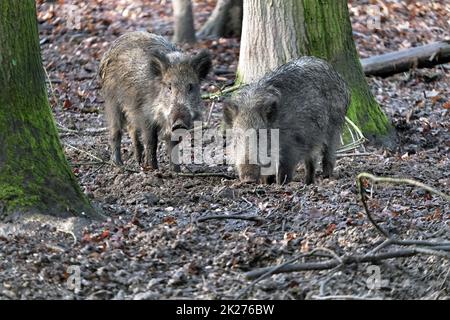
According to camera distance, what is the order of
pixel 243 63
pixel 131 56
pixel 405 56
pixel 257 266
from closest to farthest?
pixel 257 266
pixel 131 56
pixel 243 63
pixel 405 56

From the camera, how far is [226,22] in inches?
557

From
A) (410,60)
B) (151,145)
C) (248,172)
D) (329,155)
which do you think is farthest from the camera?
(410,60)

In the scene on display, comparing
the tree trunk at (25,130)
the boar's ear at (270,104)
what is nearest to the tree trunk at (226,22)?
the boar's ear at (270,104)

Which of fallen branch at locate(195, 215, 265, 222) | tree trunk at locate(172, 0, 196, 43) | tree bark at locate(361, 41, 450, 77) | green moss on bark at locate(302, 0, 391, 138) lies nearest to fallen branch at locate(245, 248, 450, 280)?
fallen branch at locate(195, 215, 265, 222)

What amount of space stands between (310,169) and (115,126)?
7.12 feet

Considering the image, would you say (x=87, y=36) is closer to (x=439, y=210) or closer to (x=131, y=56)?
(x=131, y=56)

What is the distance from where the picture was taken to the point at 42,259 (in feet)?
18.3

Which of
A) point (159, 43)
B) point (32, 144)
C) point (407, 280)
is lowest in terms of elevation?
point (407, 280)

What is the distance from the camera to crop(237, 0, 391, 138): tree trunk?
9742 mm

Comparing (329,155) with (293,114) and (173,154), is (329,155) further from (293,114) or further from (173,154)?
(173,154)

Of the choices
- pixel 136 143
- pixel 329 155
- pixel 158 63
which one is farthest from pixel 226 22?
pixel 329 155

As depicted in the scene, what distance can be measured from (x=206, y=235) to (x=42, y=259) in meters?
1.30

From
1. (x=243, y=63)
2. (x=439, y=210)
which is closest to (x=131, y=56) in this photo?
(x=243, y=63)

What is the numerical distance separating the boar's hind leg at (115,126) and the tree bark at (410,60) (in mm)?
4143
